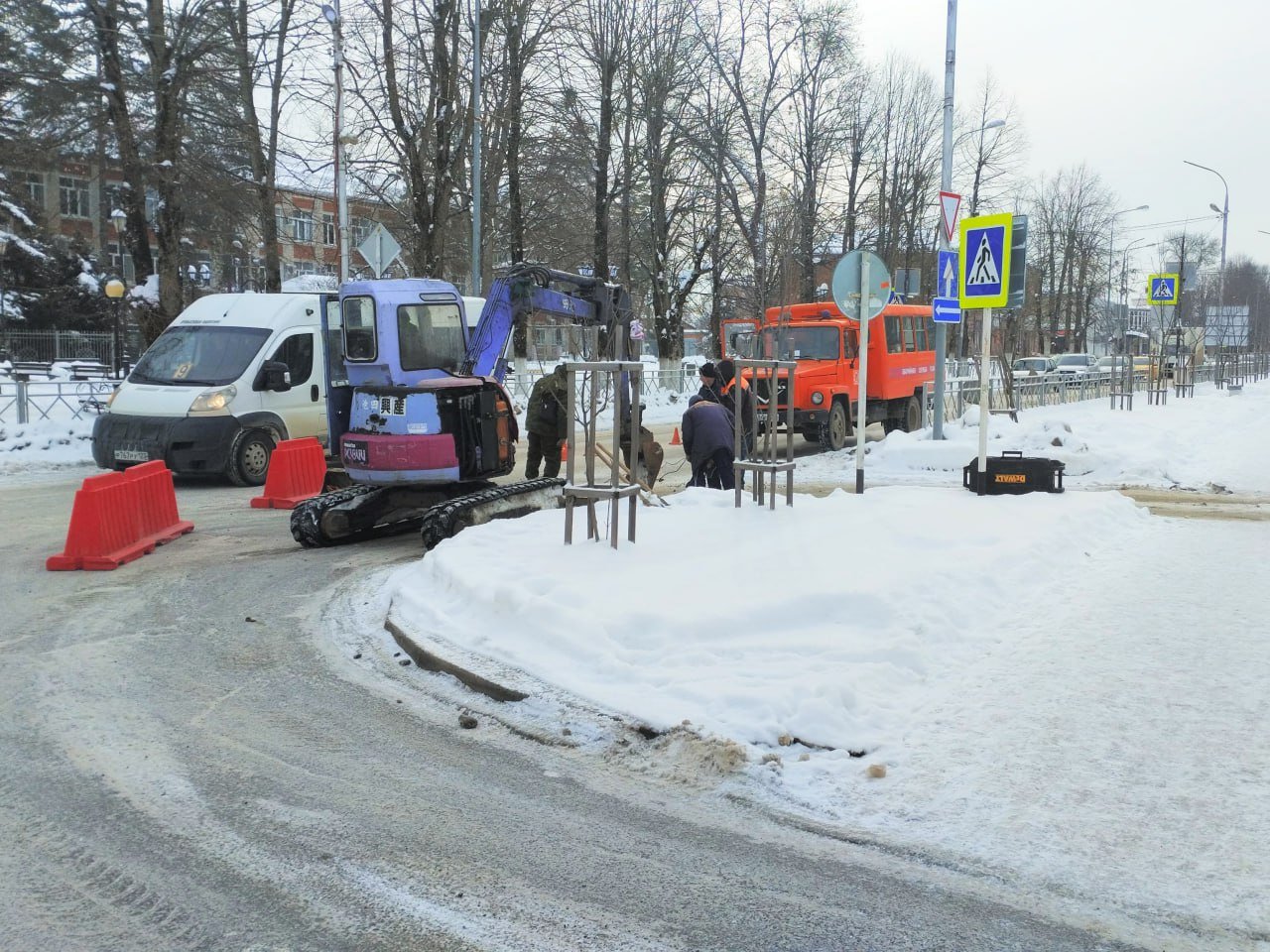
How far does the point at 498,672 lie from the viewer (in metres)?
6.01

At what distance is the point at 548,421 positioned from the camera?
45.1 feet

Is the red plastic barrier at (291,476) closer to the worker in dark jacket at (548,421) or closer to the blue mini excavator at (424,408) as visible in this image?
the blue mini excavator at (424,408)

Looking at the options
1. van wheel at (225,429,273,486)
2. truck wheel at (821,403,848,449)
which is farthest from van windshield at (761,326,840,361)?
van wheel at (225,429,273,486)

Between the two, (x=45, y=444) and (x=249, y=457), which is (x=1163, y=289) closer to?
(x=249, y=457)

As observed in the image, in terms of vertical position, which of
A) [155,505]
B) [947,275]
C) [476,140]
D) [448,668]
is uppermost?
[476,140]

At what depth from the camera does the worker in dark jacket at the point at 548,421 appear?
1355cm

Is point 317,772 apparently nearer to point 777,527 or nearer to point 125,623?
point 125,623

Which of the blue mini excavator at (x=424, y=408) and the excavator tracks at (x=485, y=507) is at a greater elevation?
the blue mini excavator at (x=424, y=408)

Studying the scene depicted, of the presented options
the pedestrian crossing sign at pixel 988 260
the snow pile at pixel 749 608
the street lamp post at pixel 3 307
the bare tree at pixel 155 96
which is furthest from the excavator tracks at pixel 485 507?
the street lamp post at pixel 3 307

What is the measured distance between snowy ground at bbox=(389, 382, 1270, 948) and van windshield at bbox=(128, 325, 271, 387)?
741 centimetres

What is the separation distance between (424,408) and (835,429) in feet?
37.0

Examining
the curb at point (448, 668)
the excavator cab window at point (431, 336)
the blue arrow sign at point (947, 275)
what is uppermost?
the blue arrow sign at point (947, 275)

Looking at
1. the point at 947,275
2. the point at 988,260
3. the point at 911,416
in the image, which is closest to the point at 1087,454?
the point at 947,275

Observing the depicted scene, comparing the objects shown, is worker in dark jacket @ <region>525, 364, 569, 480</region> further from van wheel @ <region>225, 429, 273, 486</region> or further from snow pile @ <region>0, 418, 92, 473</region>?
snow pile @ <region>0, 418, 92, 473</region>
